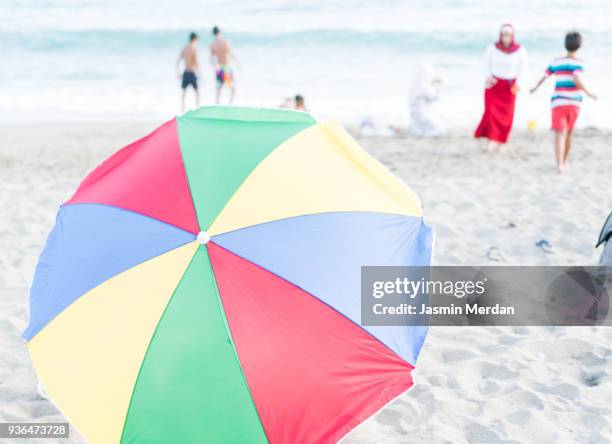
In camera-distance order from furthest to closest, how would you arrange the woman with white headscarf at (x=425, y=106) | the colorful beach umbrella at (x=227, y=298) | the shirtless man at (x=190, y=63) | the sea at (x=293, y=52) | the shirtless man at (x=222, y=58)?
the sea at (x=293, y=52) < the shirtless man at (x=222, y=58) < the shirtless man at (x=190, y=63) < the woman with white headscarf at (x=425, y=106) < the colorful beach umbrella at (x=227, y=298)


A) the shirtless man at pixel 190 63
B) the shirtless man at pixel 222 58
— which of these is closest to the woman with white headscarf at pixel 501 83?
the shirtless man at pixel 222 58

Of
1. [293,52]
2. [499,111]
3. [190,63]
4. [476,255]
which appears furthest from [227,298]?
[293,52]

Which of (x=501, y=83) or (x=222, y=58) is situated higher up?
(x=222, y=58)

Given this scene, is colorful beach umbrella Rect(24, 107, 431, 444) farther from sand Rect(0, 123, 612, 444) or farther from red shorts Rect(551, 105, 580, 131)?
red shorts Rect(551, 105, 580, 131)

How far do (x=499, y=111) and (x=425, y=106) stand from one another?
146 cm

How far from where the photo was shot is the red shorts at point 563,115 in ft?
24.1

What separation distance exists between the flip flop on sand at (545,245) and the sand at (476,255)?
35mm

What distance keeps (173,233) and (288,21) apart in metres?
19.3

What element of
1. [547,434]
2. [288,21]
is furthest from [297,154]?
[288,21]

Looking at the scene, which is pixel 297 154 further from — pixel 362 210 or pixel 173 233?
pixel 173 233

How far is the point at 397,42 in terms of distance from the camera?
59.7 feet

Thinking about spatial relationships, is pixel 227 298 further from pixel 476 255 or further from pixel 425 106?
pixel 425 106

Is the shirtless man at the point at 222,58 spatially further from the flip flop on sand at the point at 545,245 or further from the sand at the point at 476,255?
the flip flop on sand at the point at 545,245

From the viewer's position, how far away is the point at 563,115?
736 centimetres
